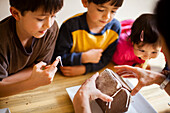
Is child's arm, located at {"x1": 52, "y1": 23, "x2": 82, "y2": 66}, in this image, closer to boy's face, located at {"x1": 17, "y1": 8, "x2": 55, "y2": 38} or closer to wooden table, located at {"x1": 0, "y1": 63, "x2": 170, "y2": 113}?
wooden table, located at {"x1": 0, "y1": 63, "x2": 170, "y2": 113}

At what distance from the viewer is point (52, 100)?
3.27ft

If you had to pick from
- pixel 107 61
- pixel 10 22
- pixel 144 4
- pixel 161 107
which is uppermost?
pixel 10 22

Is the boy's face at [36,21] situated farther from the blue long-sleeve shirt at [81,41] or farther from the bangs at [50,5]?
the blue long-sleeve shirt at [81,41]

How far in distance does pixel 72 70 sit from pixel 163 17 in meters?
0.71

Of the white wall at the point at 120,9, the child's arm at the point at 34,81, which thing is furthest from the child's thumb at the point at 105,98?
the white wall at the point at 120,9

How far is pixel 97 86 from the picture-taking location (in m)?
0.92

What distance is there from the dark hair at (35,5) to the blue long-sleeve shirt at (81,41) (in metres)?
0.31

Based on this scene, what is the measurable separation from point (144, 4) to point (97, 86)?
126cm

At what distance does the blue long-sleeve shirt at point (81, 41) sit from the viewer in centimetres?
114

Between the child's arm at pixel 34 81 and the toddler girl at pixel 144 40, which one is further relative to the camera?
the toddler girl at pixel 144 40

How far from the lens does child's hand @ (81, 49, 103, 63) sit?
119cm

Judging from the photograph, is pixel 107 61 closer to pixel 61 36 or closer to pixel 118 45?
pixel 118 45

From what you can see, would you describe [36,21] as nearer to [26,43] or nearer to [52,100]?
[26,43]

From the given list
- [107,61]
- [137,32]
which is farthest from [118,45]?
[137,32]
